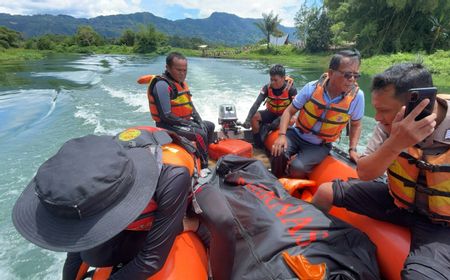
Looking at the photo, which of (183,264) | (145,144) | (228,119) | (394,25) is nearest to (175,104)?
(228,119)

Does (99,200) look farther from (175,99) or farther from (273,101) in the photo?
(273,101)

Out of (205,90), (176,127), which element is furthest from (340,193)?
(205,90)

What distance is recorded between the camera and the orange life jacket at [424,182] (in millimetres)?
1176

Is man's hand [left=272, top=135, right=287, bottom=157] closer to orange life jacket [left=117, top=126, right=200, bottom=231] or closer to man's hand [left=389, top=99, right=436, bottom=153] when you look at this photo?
orange life jacket [left=117, top=126, right=200, bottom=231]

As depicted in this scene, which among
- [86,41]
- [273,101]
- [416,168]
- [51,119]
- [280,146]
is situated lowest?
[86,41]

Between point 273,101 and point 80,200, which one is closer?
point 80,200

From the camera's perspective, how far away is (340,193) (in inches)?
62.9

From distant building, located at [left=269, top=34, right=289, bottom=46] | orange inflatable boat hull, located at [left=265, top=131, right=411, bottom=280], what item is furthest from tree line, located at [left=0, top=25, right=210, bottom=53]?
orange inflatable boat hull, located at [left=265, top=131, right=411, bottom=280]

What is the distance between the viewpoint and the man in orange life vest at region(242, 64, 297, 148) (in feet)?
11.6

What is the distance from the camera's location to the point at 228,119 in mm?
3682

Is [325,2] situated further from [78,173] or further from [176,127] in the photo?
[78,173]

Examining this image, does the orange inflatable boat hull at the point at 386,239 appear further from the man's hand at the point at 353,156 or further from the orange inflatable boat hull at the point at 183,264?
the orange inflatable boat hull at the point at 183,264

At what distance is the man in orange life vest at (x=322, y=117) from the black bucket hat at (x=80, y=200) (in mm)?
1717

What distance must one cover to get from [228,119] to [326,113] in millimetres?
1475
